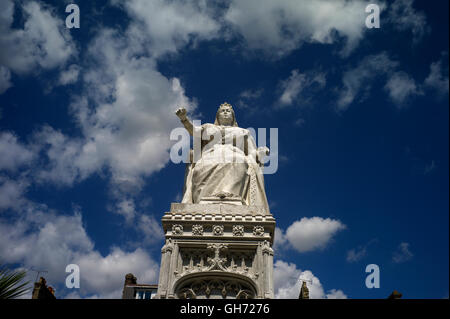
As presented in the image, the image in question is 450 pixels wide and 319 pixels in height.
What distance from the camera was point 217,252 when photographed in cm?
975

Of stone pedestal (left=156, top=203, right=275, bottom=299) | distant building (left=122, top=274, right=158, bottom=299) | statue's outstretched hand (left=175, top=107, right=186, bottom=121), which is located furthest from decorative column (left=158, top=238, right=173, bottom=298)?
distant building (left=122, top=274, right=158, bottom=299)

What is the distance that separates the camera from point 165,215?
1035cm

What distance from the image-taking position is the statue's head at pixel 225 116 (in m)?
14.4

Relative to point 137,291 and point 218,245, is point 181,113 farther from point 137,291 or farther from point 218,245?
point 137,291

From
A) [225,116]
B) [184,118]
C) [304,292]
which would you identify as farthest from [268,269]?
[304,292]

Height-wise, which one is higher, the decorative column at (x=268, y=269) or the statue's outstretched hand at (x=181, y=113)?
the statue's outstretched hand at (x=181, y=113)

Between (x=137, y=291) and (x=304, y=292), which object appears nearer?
(x=304, y=292)

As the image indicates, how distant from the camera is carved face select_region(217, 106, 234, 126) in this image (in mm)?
14438

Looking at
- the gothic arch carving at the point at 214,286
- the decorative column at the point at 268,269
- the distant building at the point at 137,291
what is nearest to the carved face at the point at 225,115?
the decorative column at the point at 268,269

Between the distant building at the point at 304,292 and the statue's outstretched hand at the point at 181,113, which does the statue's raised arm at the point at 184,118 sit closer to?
the statue's outstretched hand at the point at 181,113

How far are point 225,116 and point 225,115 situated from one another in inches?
1.7

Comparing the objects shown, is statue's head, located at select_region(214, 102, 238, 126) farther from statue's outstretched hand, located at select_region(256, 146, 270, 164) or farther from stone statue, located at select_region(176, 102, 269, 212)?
statue's outstretched hand, located at select_region(256, 146, 270, 164)

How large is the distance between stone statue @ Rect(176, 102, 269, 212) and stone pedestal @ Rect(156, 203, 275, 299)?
2.46 ft
